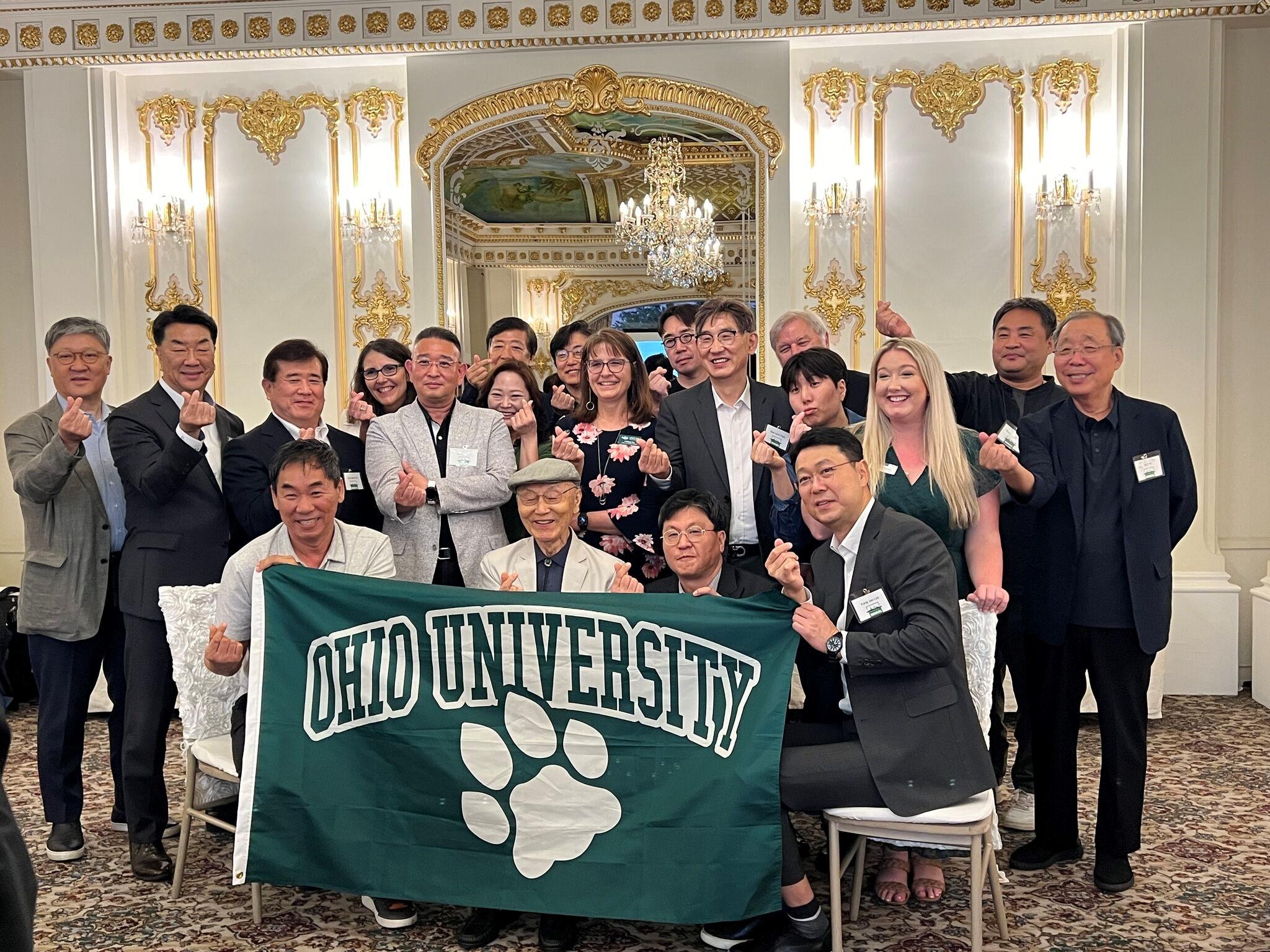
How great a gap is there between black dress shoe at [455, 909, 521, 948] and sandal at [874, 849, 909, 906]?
3.58ft

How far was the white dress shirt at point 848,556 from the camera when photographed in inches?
113

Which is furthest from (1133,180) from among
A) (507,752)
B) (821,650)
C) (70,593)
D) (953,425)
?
(70,593)

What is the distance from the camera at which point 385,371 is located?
14.2ft

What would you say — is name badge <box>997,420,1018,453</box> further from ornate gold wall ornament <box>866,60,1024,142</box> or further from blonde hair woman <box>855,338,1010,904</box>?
ornate gold wall ornament <box>866,60,1024,142</box>

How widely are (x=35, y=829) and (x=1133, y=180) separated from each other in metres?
5.66

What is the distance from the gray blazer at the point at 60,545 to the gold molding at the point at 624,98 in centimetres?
321

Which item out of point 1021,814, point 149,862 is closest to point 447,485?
point 149,862

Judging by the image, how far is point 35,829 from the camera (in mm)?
4008

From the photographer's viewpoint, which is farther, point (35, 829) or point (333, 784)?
point (35, 829)

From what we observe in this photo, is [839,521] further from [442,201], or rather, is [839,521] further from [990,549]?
[442,201]

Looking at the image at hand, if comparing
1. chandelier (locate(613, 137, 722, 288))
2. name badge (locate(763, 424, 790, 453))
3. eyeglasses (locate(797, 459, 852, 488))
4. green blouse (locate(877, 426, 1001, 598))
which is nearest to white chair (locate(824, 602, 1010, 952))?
green blouse (locate(877, 426, 1001, 598))

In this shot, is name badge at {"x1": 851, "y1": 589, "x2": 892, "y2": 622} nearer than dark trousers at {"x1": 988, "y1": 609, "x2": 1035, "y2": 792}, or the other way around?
name badge at {"x1": 851, "y1": 589, "x2": 892, "y2": 622}

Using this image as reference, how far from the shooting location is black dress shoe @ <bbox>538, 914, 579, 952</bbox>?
300 centimetres

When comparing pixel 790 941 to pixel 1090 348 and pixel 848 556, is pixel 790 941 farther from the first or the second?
pixel 1090 348
